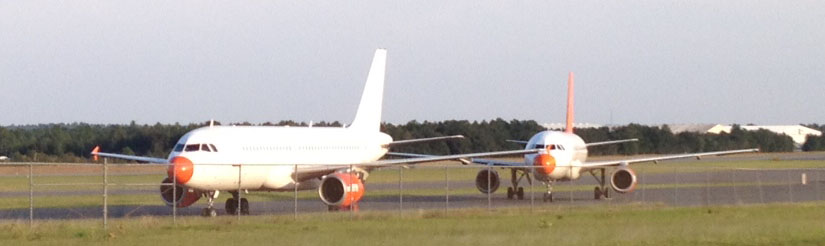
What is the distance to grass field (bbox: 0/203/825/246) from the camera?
24.4 metres

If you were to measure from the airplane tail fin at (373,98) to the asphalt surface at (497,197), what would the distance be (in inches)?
93.2

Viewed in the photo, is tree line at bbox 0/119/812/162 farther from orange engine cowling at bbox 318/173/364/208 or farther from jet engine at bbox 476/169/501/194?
orange engine cowling at bbox 318/173/364/208

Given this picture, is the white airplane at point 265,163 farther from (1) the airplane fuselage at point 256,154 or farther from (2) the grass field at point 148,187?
(2) the grass field at point 148,187

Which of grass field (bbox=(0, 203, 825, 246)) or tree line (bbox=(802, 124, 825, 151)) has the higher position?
tree line (bbox=(802, 124, 825, 151))

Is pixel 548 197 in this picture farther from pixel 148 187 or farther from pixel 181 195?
pixel 148 187

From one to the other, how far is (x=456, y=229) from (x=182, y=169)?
27.2ft

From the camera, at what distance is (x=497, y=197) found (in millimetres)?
46844

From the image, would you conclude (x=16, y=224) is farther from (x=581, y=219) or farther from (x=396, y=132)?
(x=396, y=132)

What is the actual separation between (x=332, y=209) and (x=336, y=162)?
4.87 metres

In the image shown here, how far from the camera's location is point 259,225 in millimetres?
28703

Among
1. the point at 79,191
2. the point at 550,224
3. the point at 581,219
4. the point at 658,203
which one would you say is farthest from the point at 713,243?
the point at 79,191

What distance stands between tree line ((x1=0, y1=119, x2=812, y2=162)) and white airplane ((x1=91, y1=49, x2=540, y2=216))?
3833cm

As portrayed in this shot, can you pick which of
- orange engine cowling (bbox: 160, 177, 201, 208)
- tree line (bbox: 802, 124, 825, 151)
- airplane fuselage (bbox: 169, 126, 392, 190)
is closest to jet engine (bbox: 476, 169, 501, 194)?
airplane fuselage (bbox: 169, 126, 392, 190)

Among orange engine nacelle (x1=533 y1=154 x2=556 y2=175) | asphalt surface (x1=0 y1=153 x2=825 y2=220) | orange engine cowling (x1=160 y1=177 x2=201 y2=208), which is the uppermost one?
orange engine nacelle (x1=533 y1=154 x2=556 y2=175)
